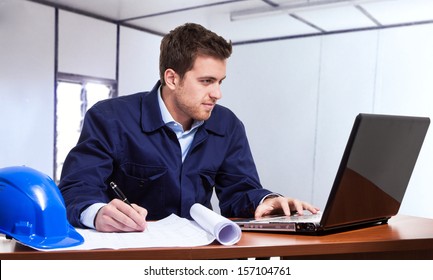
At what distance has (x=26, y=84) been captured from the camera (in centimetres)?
407

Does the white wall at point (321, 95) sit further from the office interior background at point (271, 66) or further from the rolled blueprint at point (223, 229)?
the rolled blueprint at point (223, 229)

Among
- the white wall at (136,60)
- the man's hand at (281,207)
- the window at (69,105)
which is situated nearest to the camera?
the man's hand at (281,207)

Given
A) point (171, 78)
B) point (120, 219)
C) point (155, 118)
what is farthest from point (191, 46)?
point (120, 219)

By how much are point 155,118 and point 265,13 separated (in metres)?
3.05

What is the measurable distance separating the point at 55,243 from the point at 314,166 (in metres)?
4.52

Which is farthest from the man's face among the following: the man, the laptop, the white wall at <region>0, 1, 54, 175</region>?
the white wall at <region>0, 1, 54, 175</region>

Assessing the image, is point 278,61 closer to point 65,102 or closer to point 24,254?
point 65,102

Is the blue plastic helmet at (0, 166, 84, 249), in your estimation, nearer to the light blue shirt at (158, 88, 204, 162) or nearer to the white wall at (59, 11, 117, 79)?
the light blue shirt at (158, 88, 204, 162)

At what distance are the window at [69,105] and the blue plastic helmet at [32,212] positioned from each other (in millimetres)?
3683

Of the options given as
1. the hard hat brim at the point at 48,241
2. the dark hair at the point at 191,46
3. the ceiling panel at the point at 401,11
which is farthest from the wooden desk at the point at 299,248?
A: the ceiling panel at the point at 401,11

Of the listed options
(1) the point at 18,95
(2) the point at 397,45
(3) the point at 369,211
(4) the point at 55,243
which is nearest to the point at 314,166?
(2) the point at 397,45

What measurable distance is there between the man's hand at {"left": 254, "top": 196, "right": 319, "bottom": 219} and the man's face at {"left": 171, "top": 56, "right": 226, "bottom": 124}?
0.44 meters

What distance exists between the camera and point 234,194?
1.66 meters

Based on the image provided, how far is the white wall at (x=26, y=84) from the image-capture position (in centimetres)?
390
